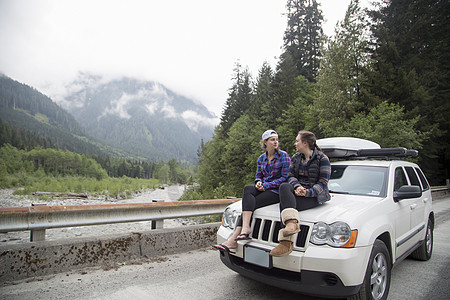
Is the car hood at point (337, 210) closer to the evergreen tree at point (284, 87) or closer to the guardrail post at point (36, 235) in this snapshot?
the guardrail post at point (36, 235)

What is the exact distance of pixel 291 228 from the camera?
2836 millimetres

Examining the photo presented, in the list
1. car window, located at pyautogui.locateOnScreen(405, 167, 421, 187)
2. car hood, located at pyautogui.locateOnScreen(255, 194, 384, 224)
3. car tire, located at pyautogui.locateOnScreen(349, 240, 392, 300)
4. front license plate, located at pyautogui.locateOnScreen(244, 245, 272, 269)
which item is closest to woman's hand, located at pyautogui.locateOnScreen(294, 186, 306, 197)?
car hood, located at pyautogui.locateOnScreen(255, 194, 384, 224)

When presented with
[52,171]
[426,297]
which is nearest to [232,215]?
[426,297]

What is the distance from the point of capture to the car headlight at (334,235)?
2.75 m

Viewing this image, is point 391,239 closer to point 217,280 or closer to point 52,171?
point 217,280

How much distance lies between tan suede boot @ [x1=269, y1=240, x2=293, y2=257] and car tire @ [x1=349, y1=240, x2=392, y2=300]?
795mm

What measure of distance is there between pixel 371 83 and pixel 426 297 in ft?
76.6

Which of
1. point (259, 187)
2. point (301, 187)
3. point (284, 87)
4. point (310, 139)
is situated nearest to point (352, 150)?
point (310, 139)

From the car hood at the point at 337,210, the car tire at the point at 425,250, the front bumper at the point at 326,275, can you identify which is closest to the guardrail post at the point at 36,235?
the car hood at the point at 337,210

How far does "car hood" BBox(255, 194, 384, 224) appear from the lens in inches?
116

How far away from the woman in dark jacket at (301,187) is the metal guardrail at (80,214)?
253 centimetres

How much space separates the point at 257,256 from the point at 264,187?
954mm

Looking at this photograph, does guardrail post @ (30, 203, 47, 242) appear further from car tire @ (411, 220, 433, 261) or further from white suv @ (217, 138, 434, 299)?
car tire @ (411, 220, 433, 261)

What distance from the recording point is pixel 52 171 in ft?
260
